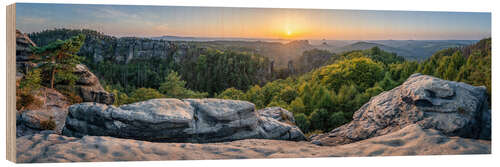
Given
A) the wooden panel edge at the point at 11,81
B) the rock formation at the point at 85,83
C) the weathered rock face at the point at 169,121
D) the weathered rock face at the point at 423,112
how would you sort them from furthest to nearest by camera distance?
the weathered rock face at the point at 423,112, the weathered rock face at the point at 169,121, the rock formation at the point at 85,83, the wooden panel edge at the point at 11,81

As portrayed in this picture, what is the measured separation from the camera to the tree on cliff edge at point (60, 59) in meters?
9.23

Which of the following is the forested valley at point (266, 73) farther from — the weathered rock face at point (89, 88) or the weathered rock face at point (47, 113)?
the weathered rock face at point (47, 113)

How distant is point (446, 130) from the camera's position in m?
9.49

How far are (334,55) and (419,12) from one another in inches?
97.3

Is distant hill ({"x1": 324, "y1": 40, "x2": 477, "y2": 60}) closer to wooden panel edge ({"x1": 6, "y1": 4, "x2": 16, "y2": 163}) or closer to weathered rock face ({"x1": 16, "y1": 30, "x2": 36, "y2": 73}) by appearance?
weathered rock face ({"x1": 16, "y1": 30, "x2": 36, "y2": 73})

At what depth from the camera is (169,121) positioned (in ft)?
29.7

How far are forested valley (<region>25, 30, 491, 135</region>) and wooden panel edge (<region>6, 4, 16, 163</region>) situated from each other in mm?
567

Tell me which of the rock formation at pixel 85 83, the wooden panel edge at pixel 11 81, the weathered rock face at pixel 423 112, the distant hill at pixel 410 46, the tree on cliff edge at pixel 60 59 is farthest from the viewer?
the distant hill at pixel 410 46

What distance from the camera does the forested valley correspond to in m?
9.97

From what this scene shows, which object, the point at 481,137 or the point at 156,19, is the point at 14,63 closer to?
the point at 156,19

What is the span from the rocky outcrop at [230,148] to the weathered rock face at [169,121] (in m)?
0.29

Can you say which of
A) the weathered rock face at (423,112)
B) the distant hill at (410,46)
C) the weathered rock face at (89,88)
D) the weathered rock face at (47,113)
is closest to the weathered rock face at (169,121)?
the weathered rock face at (47,113)

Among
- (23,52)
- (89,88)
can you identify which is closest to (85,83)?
(89,88)

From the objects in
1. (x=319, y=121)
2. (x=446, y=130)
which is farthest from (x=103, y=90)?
(x=446, y=130)
